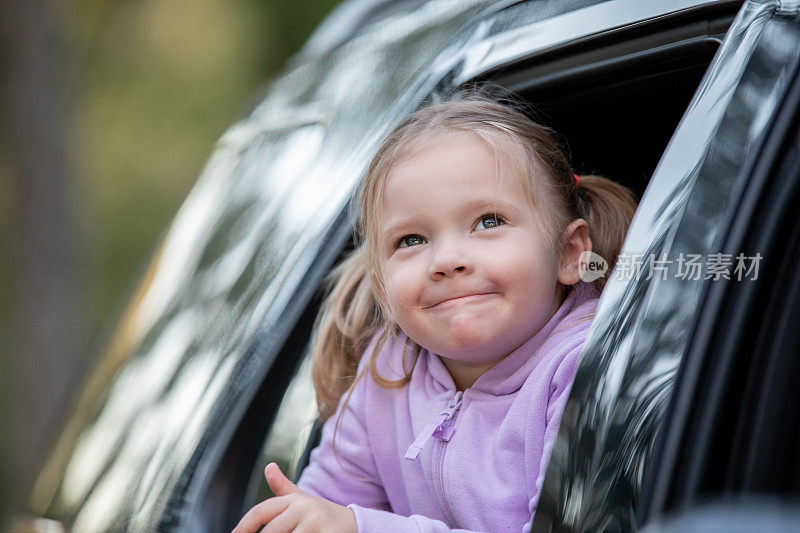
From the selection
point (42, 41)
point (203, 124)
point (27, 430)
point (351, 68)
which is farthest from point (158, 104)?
point (351, 68)

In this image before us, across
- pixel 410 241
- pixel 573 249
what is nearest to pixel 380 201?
pixel 410 241

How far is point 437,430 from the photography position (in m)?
1.50

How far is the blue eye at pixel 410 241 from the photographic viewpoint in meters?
1.51

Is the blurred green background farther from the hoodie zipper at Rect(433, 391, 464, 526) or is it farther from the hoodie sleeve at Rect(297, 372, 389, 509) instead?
the hoodie zipper at Rect(433, 391, 464, 526)

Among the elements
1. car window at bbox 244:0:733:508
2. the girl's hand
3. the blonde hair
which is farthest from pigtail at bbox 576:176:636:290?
the girl's hand

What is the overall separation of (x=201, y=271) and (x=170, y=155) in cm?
1148

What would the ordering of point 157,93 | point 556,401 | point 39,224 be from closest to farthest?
point 556,401 → point 39,224 → point 157,93

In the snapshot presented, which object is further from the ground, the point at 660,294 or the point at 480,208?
the point at 480,208

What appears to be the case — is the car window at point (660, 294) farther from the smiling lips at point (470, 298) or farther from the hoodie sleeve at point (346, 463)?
the hoodie sleeve at point (346, 463)

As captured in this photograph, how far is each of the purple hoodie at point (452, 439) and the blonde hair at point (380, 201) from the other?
0.14 feet

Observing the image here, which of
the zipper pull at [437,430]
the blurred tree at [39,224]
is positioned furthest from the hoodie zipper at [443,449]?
the blurred tree at [39,224]

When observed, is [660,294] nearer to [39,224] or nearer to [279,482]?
[279,482]

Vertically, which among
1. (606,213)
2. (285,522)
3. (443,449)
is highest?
(606,213)

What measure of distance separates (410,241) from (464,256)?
130 millimetres
